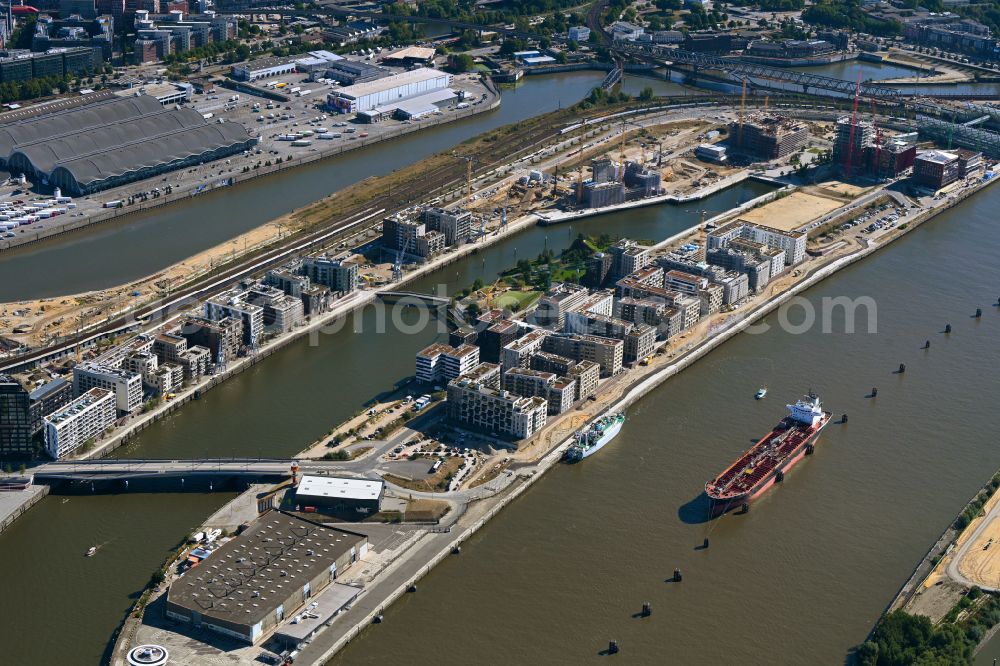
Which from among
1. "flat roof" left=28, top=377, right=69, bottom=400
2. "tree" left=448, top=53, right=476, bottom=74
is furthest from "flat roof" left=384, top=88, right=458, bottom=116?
"flat roof" left=28, top=377, right=69, bottom=400

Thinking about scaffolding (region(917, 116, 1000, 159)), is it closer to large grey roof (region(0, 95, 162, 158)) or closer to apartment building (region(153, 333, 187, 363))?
large grey roof (region(0, 95, 162, 158))

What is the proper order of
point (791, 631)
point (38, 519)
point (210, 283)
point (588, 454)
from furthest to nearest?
point (210, 283)
point (588, 454)
point (38, 519)
point (791, 631)

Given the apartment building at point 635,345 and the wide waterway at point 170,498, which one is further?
the apartment building at point 635,345

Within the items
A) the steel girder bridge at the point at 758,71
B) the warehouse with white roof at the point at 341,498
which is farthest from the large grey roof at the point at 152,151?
the steel girder bridge at the point at 758,71

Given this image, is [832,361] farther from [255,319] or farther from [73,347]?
[73,347]

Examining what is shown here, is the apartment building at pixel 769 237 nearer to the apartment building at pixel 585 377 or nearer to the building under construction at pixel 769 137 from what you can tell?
the apartment building at pixel 585 377

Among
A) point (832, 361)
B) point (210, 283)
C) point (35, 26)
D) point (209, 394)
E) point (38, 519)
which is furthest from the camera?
point (35, 26)

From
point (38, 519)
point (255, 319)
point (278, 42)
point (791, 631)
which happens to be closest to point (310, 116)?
point (278, 42)
